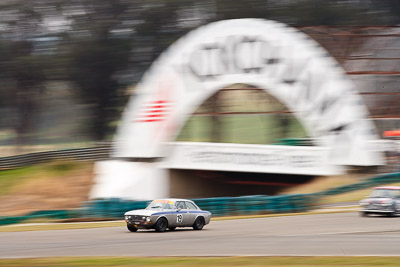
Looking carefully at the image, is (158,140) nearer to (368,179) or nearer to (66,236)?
(368,179)

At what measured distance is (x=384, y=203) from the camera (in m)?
23.7

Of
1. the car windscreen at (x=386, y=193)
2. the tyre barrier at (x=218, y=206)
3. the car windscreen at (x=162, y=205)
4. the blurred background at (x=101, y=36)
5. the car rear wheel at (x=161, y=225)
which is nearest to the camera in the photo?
the car rear wheel at (x=161, y=225)

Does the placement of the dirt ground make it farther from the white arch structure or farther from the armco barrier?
the armco barrier

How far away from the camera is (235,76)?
38.6m

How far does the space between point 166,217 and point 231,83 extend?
65.7ft

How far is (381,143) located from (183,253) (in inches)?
941

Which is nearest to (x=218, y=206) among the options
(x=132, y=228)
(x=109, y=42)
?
(x=132, y=228)

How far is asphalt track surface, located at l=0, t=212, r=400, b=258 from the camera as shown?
14055 millimetres

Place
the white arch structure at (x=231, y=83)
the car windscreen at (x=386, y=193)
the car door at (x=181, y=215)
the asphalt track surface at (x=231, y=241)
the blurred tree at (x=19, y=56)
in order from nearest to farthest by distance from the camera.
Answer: the asphalt track surface at (x=231, y=241) → the car door at (x=181, y=215) → the car windscreen at (x=386, y=193) → the white arch structure at (x=231, y=83) → the blurred tree at (x=19, y=56)

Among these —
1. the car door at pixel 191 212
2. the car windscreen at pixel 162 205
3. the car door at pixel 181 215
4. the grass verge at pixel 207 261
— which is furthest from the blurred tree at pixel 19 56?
the grass verge at pixel 207 261

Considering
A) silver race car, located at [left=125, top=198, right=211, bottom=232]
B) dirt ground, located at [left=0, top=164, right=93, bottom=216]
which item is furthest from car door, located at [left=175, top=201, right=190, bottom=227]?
dirt ground, located at [left=0, top=164, right=93, bottom=216]

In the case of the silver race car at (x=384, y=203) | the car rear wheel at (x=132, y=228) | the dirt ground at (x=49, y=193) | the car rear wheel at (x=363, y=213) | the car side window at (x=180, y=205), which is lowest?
the dirt ground at (x=49, y=193)

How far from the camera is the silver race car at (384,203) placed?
23625 mm

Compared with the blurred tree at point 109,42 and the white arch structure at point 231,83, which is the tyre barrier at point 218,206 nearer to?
the white arch structure at point 231,83
